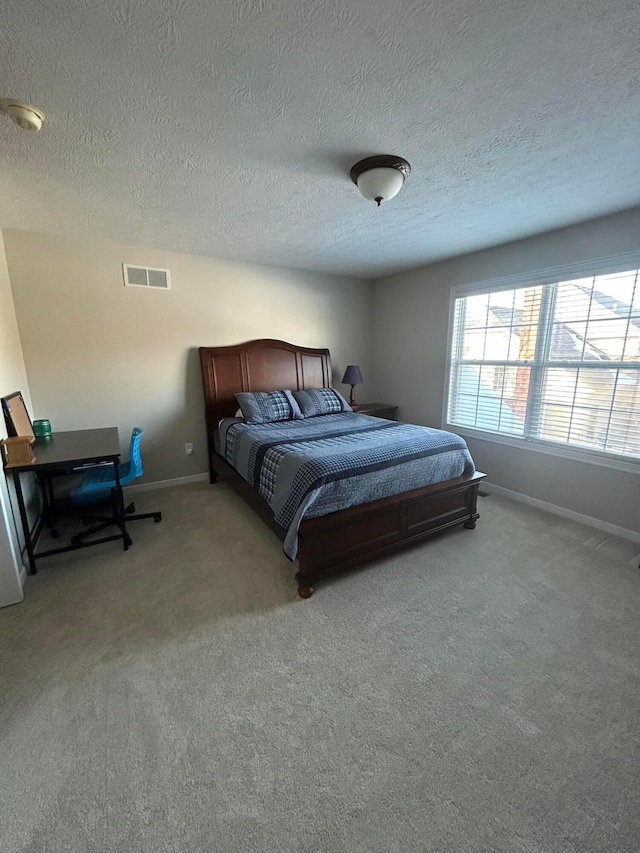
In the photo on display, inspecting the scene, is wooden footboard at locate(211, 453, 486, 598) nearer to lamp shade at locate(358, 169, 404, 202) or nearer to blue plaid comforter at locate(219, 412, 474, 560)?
blue plaid comforter at locate(219, 412, 474, 560)

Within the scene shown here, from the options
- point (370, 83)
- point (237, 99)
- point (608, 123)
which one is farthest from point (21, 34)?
point (608, 123)

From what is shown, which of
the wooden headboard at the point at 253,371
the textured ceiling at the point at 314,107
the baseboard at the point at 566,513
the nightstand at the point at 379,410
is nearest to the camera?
the textured ceiling at the point at 314,107

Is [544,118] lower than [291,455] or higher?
higher

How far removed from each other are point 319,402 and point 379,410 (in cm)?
94

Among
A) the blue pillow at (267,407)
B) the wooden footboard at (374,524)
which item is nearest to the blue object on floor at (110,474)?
the wooden footboard at (374,524)

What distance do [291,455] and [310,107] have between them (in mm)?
1808

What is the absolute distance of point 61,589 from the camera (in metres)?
2.16

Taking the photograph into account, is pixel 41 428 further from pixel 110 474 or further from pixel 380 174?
pixel 380 174

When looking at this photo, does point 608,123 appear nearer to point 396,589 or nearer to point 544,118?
point 544,118

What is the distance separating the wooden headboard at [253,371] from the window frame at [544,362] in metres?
1.58

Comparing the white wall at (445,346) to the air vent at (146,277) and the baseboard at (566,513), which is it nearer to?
the baseboard at (566,513)

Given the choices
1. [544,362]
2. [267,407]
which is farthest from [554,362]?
[267,407]

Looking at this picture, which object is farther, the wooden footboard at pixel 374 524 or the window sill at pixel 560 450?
the window sill at pixel 560 450

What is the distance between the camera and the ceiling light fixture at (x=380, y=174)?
72.4 inches
